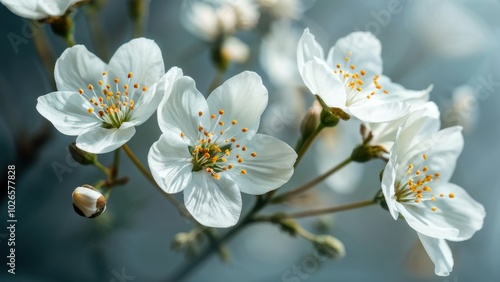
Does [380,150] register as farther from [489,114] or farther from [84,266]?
[489,114]

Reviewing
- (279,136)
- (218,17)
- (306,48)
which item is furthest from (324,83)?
(279,136)

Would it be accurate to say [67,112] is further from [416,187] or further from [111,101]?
[416,187]

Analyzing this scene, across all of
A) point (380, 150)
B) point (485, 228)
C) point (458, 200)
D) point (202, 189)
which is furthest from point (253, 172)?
point (485, 228)

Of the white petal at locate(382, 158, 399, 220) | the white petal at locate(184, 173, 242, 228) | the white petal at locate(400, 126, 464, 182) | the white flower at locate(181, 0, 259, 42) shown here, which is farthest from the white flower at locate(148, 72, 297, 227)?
the white flower at locate(181, 0, 259, 42)

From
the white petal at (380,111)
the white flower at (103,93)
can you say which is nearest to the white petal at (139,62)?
the white flower at (103,93)

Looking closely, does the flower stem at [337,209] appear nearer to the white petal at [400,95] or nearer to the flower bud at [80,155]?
the white petal at [400,95]
